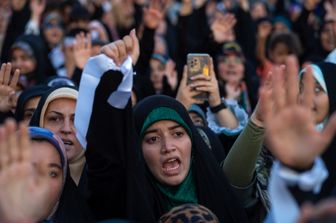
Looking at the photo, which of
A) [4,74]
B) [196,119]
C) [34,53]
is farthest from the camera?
[34,53]

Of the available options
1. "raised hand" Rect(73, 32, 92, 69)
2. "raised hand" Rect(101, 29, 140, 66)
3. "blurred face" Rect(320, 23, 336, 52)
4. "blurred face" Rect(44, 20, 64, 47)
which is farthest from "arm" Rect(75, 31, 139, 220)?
"blurred face" Rect(44, 20, 64, 47)

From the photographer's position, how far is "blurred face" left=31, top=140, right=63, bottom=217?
10.9 ft

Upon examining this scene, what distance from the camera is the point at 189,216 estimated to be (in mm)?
3057

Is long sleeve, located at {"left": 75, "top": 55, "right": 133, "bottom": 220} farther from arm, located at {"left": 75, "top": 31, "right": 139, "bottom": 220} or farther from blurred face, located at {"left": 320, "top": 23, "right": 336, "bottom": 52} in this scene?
blurred face, located at {"left": 320, "top": 23, "right": 336, "bottom": 52}

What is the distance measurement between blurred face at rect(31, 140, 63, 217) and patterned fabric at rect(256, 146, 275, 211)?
3.28 feet

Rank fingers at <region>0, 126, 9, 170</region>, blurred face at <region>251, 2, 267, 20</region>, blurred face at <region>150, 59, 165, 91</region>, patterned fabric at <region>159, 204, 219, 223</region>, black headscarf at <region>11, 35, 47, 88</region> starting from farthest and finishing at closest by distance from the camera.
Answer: blurred face at <region>251, 2, 267, 20</region> → blurred face at <region>150, 59, 165, 91</region> → black headscarf at <region>11, 35, 47, 88</region> → patterned fabric at <region>159, 204, 219, 223</region> → fingers at <region>0, 126, 9, 170</region>

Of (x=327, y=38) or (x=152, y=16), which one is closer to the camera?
(x=152, y=16)

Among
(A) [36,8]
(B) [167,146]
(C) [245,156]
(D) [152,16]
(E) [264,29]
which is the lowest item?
(C) [245,156]

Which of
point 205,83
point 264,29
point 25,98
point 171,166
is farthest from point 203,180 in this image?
point 264,29

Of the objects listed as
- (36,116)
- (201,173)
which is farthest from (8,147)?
(36,116)

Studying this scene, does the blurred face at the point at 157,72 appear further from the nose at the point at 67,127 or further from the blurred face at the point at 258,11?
the blurred face at the point at 258,11

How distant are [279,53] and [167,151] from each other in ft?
13.8

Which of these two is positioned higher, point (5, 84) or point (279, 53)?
point (5, 84)

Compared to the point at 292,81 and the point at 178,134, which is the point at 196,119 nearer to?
the point at 178,134
